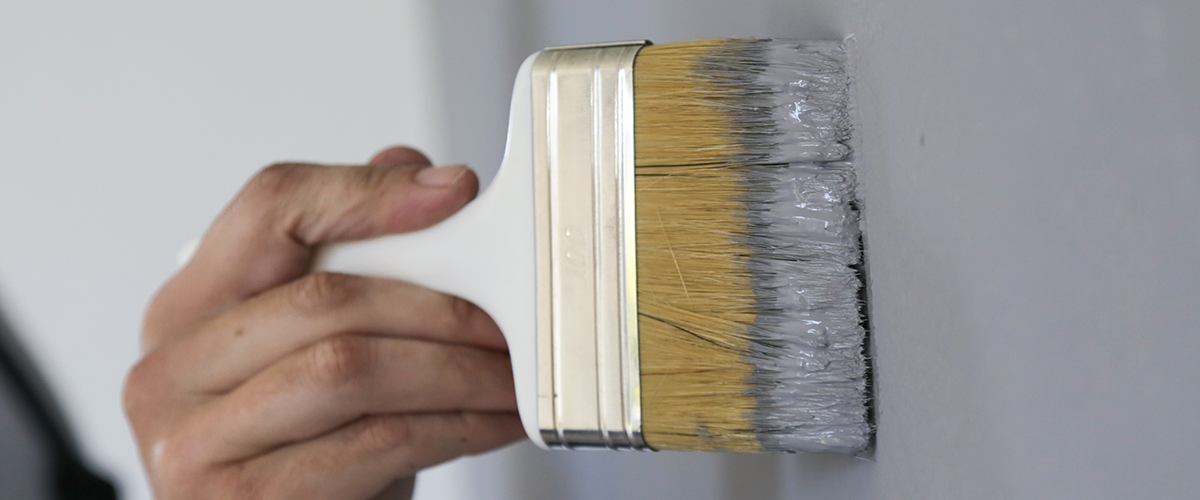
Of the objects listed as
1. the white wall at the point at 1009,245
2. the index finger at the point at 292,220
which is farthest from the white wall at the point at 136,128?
the index finger at the point at 292,220

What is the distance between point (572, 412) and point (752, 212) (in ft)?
0.51

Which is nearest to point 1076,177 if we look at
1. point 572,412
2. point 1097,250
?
point 1097,250

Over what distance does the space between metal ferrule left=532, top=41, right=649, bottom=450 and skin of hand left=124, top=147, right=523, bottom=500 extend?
0.09 meters

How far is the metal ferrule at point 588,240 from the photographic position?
502 mm

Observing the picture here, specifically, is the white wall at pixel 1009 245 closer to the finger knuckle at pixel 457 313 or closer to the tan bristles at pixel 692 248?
the tan bristles at pixel 692 248

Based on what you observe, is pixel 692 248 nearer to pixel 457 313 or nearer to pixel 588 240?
pixel 588 240

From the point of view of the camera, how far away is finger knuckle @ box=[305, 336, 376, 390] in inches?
23.0

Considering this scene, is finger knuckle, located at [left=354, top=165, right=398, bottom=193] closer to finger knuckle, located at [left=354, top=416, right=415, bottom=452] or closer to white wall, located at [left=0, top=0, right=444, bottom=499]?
finger knuckle, located at [left=354, top=416, right=415, bottom=452]

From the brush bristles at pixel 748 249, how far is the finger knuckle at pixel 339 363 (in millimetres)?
203

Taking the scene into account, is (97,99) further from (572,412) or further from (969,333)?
(969,333)

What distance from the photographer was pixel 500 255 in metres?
0.55

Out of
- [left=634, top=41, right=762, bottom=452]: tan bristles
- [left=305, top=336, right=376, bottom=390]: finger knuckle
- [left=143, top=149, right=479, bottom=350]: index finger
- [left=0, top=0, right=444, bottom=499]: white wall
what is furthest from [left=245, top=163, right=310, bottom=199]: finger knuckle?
[left=0, top=0, right=444, bottom=499]: white wall

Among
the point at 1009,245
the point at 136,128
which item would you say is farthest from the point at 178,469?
the point at 136,128

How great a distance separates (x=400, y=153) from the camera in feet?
2.55
